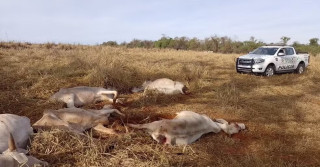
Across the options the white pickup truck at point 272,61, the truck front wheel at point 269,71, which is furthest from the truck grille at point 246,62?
the truck front wheel at point 269,71

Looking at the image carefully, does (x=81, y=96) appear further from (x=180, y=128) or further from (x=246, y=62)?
(x=246, y=62)

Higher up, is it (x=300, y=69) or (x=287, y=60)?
(x=287, y=60)

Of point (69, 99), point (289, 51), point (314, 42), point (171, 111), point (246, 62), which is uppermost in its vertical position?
point (314, 42)

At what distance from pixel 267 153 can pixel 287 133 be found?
48.9 inches

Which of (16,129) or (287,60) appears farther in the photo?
(287,60)

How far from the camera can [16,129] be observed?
4.68 meters

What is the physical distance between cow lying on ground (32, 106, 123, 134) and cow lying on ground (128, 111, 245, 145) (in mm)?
494

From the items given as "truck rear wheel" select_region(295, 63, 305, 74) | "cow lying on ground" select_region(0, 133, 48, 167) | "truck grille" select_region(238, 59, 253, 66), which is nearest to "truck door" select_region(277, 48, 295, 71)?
"truck rear wheel" select_region(295, 63, 305, 74)

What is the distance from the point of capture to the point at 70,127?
17.9 ft

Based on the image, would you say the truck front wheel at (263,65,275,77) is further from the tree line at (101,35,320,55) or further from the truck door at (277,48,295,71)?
the tree line at (101,35,320,55)

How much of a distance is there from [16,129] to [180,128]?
7.69 ft

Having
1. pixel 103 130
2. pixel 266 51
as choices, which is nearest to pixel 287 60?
pixel 266 51

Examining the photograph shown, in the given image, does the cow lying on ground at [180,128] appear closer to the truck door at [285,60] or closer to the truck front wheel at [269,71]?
the truck front wheel at [269,71]

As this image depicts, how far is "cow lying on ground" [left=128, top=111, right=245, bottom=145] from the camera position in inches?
215
